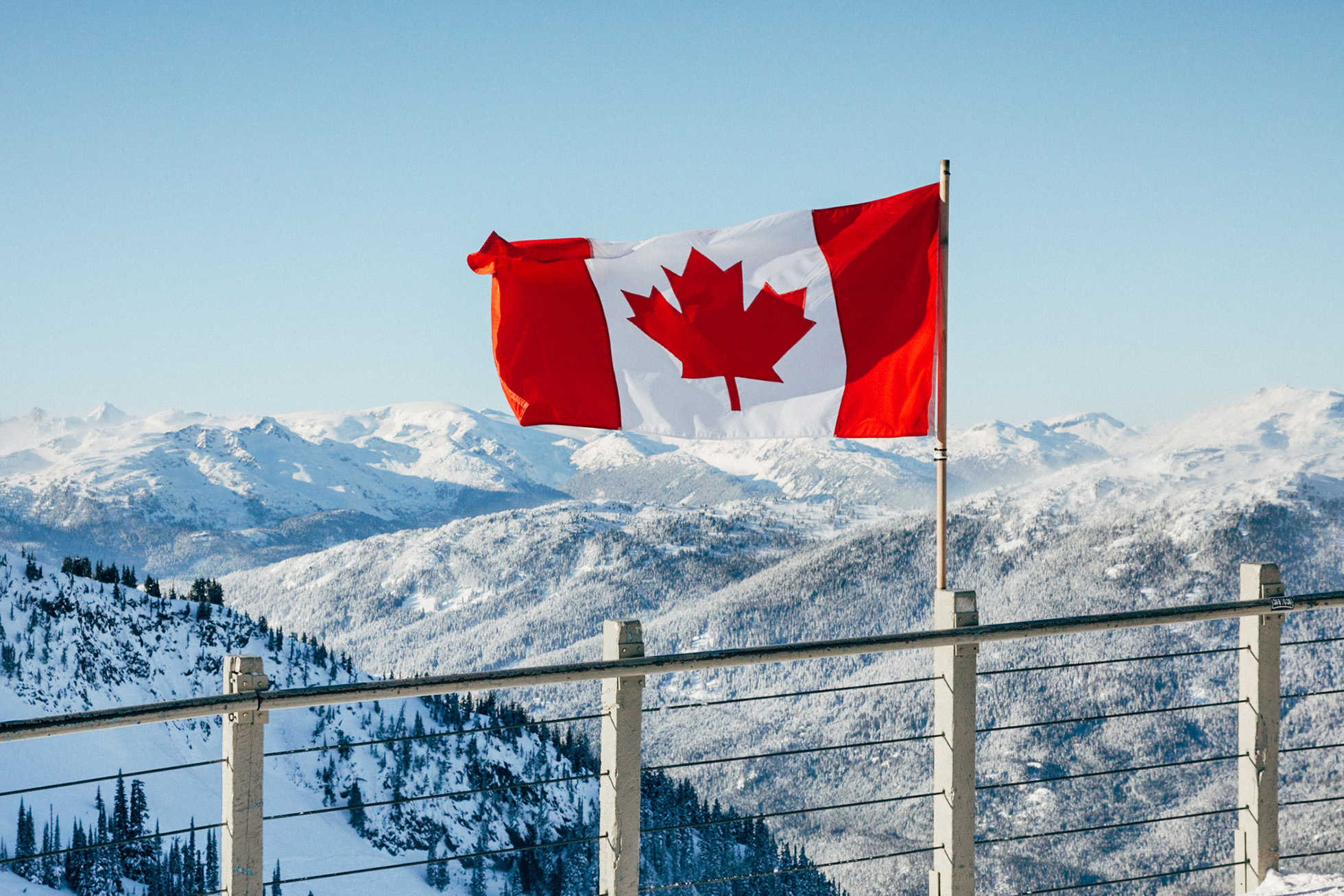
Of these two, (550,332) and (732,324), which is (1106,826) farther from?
(550,332)

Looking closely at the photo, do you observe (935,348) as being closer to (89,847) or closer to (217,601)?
(89,847)

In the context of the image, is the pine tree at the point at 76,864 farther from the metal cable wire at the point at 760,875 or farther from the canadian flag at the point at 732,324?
the metal cable wire at the point at 760,875

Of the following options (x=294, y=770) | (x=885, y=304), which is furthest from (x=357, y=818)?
Result: (x=885, y=304)

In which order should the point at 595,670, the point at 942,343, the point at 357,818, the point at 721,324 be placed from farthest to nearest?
1. the point at 357,818
2. the point at 721,324
3. the point at 942,343
4. the point at 595,670

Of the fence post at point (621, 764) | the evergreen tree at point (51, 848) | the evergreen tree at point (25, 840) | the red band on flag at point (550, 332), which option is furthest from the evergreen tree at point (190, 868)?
the fence post at point (621, 764)

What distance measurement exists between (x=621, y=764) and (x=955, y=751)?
1.17m

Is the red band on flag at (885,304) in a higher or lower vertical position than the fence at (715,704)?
higher

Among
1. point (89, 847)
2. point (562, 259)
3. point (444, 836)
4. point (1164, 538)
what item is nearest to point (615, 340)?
point (562, 259)

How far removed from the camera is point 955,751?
385 cm

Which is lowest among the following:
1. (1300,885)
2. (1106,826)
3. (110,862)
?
(110,862)

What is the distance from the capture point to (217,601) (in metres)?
125

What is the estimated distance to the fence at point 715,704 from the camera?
3.04m

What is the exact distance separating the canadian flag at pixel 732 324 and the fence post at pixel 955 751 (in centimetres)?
149

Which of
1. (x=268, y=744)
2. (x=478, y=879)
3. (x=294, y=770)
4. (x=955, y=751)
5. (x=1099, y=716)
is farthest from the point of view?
(x=294, y=770)
